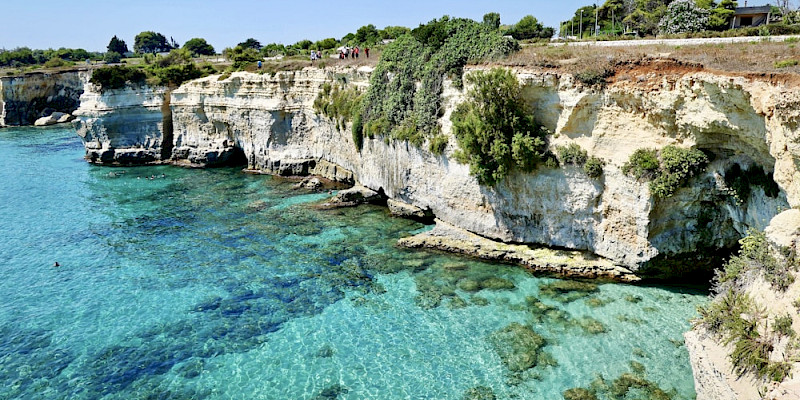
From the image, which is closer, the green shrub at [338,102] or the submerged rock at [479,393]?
the submerged rock at [479,393]

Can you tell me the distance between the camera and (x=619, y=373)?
14.2 meters

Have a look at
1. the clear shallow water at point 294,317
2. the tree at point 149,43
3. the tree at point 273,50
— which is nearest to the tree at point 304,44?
the tree at point 273,50

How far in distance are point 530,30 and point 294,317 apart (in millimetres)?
37160

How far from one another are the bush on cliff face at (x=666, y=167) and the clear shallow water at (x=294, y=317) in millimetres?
4076

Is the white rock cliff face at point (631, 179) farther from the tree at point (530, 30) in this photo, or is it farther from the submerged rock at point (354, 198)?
the tree at point (530, 30)

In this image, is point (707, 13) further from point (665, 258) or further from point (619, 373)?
point (619, 373)

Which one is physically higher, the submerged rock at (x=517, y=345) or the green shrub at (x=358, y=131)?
the green shrub at (x=358, y=131)

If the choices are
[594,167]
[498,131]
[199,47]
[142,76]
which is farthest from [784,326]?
[199,47]

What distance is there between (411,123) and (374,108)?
442cm

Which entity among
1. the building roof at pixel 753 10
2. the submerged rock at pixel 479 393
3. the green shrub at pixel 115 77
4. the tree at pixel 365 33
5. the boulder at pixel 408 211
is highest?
the tree at pixel 365 33

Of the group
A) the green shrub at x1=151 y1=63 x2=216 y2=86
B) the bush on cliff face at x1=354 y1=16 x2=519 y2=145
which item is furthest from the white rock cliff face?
the green shrub at x1=151 y1=63 x2=216 y2=86

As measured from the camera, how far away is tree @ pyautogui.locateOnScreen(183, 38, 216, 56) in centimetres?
9581

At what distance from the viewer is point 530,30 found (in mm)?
45281

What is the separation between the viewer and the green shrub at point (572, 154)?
19797mm
